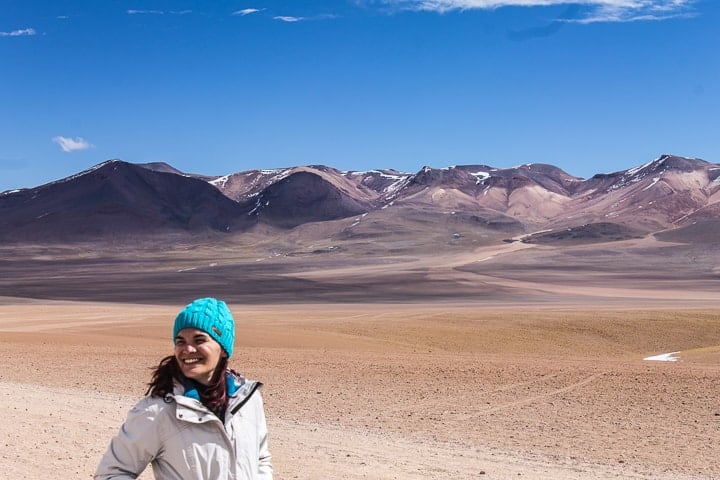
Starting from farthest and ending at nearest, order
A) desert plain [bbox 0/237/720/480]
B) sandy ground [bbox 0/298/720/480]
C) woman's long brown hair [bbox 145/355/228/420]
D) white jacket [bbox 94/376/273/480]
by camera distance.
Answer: desert plain [bbox 0/237/720/480] → sandy ground [bbox 0/298/720/480] → woman's long brown hair [bbox 145/355/228/420] → white jacket [bbox 94/376/273/480]

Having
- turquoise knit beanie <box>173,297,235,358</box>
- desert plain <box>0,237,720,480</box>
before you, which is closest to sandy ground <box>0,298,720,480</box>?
desert plain <box>0,237,720,480</box>

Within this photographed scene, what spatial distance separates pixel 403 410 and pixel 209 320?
454 inches

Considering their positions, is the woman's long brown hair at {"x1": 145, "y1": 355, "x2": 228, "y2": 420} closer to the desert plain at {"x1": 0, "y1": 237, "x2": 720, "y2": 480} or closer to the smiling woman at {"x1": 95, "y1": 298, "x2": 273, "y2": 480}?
the smiling woman at {"x1": 95, "y1": 298, "x2": 273, "y2": 480}

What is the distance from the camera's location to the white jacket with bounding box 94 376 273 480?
3.54 meters

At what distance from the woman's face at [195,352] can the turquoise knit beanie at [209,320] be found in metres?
0.03

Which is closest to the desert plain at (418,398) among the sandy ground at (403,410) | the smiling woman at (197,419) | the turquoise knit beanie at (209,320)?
the sandy ground at (403,410)

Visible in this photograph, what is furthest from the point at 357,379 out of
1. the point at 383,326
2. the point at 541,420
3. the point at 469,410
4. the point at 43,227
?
the point at 43,227

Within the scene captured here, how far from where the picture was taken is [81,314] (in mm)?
44031

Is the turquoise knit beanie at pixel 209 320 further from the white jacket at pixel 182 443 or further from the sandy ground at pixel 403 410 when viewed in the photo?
the sandy ground at pixel 403 410

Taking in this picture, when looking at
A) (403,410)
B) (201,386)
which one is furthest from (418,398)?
(201,386)

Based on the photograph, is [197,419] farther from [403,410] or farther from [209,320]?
[403,410]

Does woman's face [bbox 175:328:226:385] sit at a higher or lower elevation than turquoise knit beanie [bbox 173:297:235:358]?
lower

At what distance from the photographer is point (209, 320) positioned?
3684 millimetres

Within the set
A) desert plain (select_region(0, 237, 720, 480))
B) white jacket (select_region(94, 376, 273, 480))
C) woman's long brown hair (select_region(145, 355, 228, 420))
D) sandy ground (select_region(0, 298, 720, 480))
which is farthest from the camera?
desert plain (select_region(0, 237, 720, 480))
